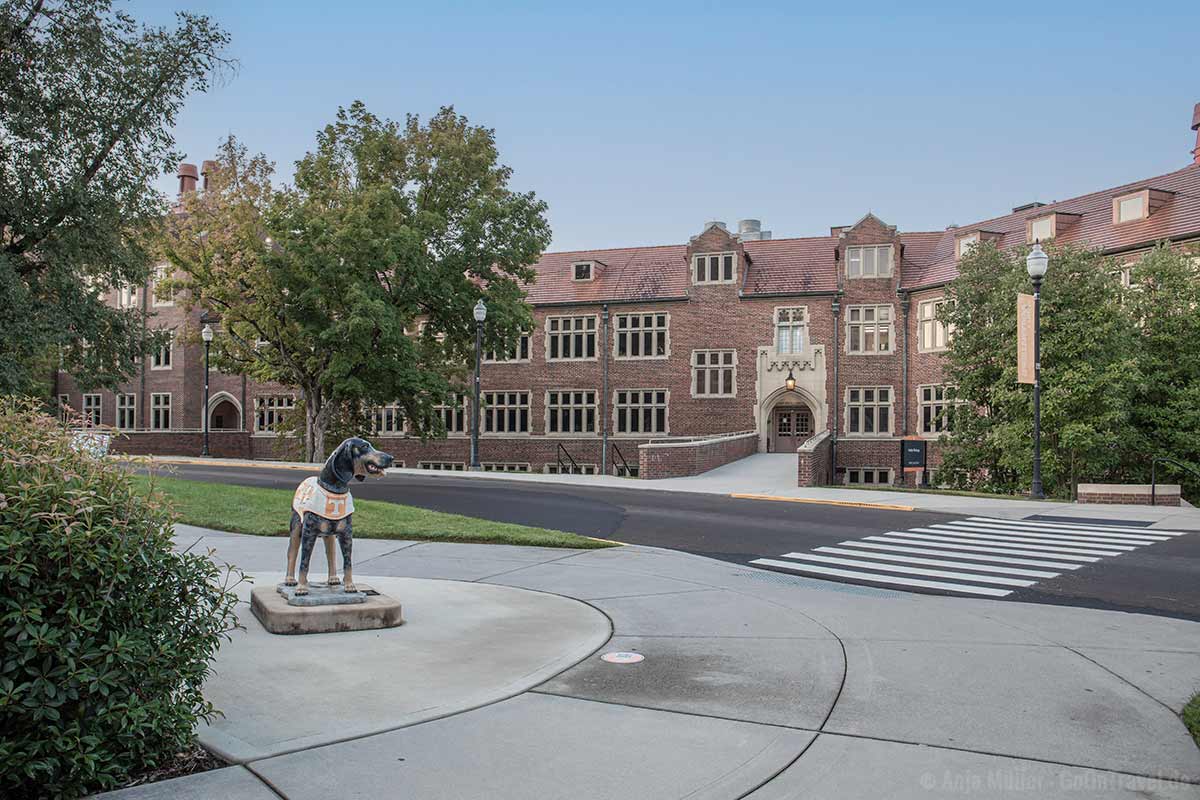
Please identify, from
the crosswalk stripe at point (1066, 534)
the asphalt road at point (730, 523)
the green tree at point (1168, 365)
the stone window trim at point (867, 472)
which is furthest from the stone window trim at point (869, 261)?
the crosswalk stripe at point (1066, 534)

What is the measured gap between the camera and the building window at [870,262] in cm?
3772

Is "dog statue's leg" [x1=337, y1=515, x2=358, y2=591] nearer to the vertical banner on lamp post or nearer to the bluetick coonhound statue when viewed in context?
the bluetick coonhound statue

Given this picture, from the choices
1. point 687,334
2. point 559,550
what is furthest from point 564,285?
point 559,550

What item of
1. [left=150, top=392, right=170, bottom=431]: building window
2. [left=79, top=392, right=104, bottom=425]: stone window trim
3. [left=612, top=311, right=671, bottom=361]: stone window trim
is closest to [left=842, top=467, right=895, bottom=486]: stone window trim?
[left=612, top=311, right=671, bottom=361]: stone window trim

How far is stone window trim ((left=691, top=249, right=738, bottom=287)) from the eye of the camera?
39562mm

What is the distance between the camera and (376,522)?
1382 centimetres

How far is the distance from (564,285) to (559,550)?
107 ft

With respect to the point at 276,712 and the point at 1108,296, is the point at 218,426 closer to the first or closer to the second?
the point at 1108,296

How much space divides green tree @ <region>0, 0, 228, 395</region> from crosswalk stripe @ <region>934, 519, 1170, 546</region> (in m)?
20.5

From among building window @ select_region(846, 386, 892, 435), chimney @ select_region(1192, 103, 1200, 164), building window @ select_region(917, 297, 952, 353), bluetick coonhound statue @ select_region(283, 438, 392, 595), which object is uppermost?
chimney @ select_region(1192, 103, 1200, 164)

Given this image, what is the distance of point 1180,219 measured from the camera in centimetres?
2941

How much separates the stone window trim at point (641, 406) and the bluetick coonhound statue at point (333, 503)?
108 ft

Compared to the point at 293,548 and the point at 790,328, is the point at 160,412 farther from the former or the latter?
the point at 293,548

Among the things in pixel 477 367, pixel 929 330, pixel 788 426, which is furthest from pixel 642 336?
pixel 477 367
